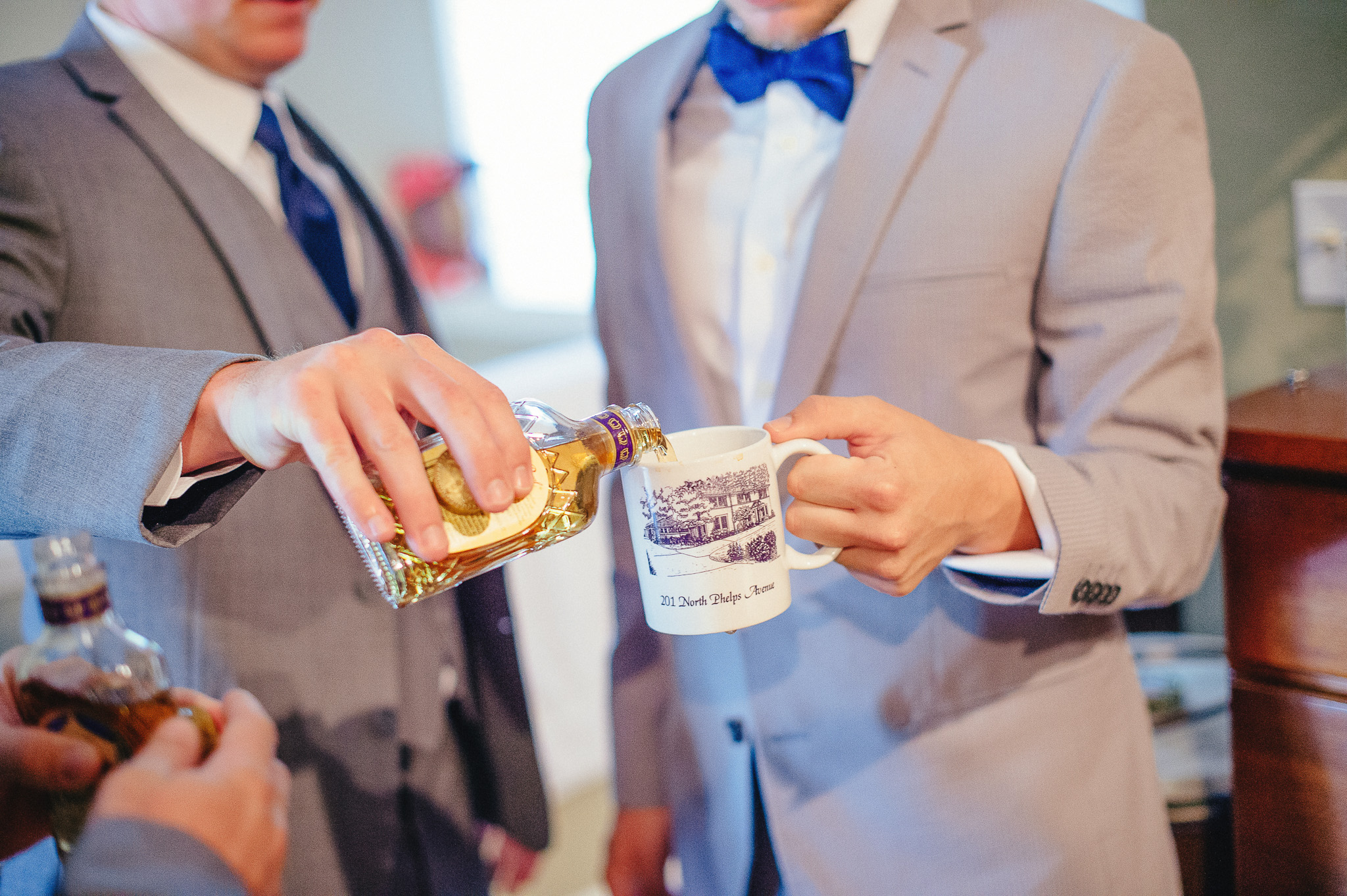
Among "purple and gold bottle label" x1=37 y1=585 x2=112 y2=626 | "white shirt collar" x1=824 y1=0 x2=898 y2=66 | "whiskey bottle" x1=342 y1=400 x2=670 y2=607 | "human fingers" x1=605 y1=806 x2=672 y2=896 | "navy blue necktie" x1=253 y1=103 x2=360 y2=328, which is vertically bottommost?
"human fingers" x1=605 y1=806 x2=672 y2=896

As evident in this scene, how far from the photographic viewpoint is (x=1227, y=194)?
1.28 m

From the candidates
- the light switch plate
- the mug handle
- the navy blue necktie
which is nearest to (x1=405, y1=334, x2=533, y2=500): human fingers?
the mug handle

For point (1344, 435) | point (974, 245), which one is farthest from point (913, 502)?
point (1344, 435)

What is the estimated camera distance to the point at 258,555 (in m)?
0.95

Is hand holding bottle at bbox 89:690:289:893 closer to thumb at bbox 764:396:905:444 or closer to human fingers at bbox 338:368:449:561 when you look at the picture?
human fingers at bbox 338:368:449:561

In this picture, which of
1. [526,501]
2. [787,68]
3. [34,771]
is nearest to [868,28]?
[787,68]

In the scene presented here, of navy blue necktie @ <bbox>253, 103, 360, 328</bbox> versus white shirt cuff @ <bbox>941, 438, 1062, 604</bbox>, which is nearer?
white shirt cuff @ <bbox>941, 438, 1062, 604</bbox>

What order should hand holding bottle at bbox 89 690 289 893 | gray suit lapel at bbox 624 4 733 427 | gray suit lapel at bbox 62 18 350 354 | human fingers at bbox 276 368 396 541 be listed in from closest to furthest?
human fingers at bbox 276 368 396 541
hand holding bottle at bbox 89 690 289 893
gray suit lapel at bbox 62 18 350 354
gray suit lapel at bbox 624 4 733 427

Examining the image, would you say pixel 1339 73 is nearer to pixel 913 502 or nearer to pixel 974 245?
pixel 974 245

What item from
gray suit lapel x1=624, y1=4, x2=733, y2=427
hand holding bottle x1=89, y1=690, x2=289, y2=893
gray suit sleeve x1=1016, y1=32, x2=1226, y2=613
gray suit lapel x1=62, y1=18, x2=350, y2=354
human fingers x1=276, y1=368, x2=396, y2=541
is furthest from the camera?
gray suit lapel x1=624, y1=4, x2=733, y2=427

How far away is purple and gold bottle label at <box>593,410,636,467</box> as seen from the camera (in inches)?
25.9

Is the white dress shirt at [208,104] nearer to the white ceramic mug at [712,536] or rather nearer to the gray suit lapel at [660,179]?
the gray suit lapel at [660,179]

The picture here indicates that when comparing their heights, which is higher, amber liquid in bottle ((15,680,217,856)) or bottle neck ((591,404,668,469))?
bottle neck ((591,404,668,469))

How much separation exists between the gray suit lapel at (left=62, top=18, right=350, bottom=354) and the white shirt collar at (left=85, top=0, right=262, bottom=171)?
0.03m
